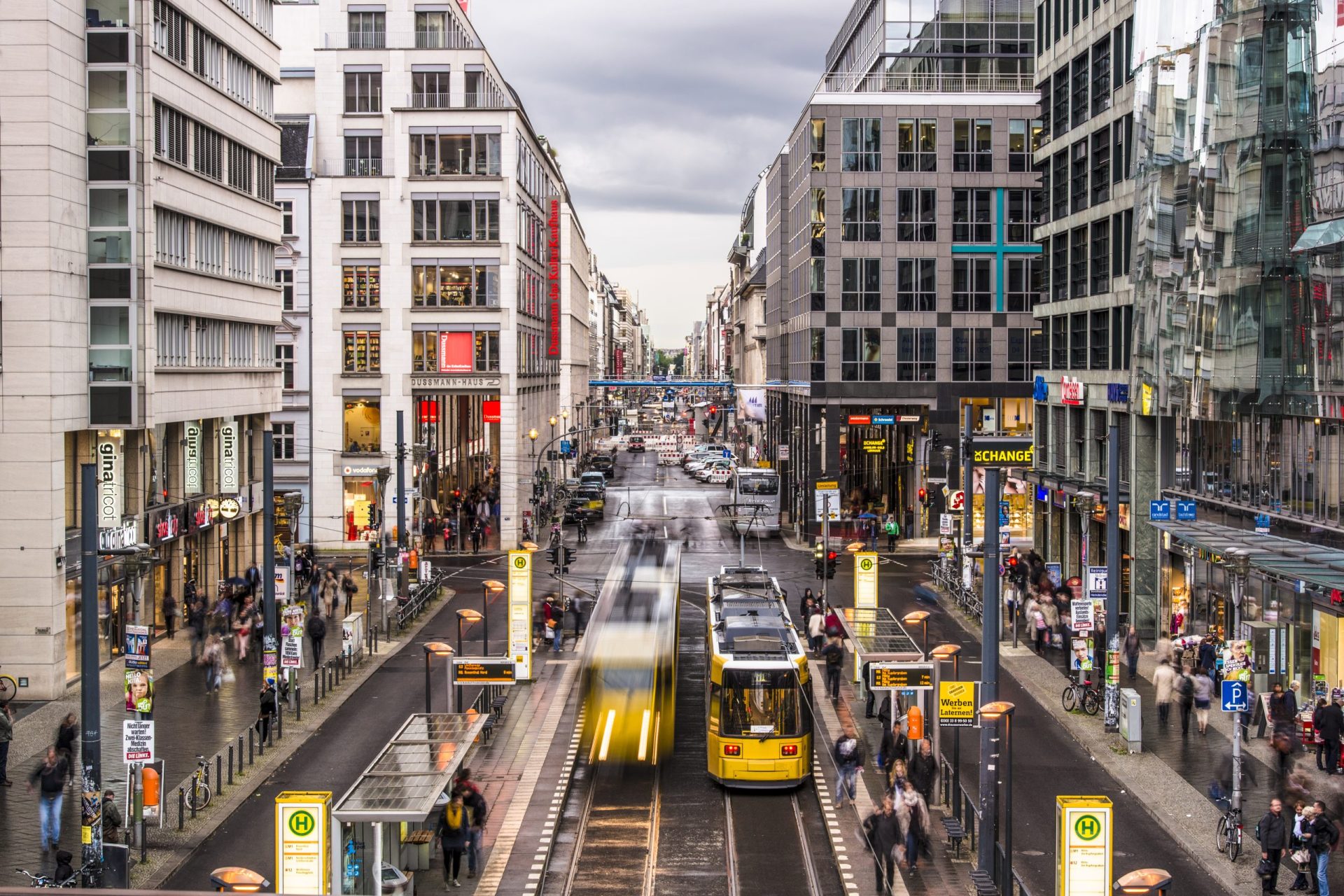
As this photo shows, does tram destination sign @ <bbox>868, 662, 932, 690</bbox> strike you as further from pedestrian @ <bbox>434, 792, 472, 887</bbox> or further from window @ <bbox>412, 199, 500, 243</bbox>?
window @ <bbox>412, 199, 500, 243</bbox>

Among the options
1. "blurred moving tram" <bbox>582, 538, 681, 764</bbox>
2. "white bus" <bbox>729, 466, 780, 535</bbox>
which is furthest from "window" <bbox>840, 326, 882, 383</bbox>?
"blurred moving tram" <bbox>582, 538, 681, 764</bbox>

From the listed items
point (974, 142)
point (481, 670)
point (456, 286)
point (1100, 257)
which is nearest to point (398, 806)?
point (481, 670)

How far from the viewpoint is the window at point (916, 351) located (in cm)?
7619

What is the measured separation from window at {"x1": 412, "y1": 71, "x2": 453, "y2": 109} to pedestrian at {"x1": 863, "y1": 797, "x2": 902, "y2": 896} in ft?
196

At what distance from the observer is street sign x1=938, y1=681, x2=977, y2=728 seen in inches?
974

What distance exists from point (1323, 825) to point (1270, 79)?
21745 mm

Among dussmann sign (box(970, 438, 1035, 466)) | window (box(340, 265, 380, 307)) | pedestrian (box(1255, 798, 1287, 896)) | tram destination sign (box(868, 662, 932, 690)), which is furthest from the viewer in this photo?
window (box(340, 265, 380, 307))

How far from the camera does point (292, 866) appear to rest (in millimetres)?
18750

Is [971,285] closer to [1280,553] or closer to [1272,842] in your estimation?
[1280,553]

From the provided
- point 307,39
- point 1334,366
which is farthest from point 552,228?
point 1334,366

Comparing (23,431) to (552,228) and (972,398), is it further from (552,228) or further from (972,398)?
(552,228)

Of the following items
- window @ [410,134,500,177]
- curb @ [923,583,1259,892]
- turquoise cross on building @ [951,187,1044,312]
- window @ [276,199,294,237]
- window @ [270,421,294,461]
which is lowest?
curb @ [923,583,1259,892]

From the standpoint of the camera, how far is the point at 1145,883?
18344 millimetres

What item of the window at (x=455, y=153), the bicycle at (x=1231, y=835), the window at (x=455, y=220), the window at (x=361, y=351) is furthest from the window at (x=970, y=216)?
the bicycle at (x=1231, y=835)
